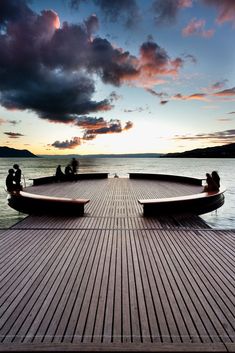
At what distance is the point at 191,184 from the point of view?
18.1 meters

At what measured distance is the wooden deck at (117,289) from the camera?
3.13m

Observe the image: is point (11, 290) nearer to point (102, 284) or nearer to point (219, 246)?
point (102, 284)

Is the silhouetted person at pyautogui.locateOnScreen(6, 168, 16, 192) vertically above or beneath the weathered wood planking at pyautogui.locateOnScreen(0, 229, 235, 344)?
above

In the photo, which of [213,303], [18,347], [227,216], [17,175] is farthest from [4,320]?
[227,216]

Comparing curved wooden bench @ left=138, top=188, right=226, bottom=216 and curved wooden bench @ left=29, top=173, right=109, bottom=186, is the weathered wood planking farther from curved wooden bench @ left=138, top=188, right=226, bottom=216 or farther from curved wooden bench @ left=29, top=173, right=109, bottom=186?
curved wooden bench @ left=29, top=173, right=109, bottom=186

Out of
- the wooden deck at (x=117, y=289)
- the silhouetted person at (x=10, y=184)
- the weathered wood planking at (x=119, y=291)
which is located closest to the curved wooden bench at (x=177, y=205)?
the wooden deck at (x=117, y=289)

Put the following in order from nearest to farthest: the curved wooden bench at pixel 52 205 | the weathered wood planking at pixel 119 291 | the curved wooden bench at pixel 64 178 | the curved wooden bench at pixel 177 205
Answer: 1. the weathered wood planking at pixel 119 291
2. the curved wooden bench at pixel 177 205
3. the curved wooden bench at pixel 52 205
4. the curved wooden bench at pixel 64 178

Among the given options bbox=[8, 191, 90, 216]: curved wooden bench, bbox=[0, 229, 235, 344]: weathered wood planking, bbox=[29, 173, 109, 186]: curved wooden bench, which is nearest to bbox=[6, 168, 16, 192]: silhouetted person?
bbox=[8, 191, 90, 216]: curved wooden bench

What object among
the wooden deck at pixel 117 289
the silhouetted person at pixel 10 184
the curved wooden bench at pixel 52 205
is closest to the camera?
the wooden deck at pixel 117 289

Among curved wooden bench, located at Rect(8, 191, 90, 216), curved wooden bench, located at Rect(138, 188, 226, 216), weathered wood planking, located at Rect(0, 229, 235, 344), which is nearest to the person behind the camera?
weathered wood planking, located at Rect(0, 229, 235, 344)

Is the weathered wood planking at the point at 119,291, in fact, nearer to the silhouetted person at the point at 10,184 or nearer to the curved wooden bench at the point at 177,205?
the curved wooden bench at the point at 177,205

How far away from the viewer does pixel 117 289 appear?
427cm

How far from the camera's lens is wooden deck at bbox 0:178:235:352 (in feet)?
10.3

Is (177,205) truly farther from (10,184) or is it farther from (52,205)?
(10,184)
